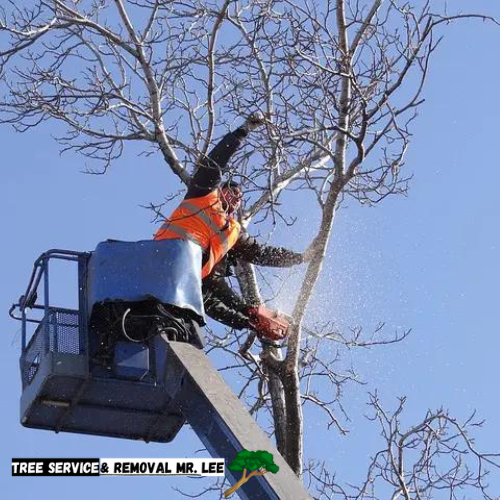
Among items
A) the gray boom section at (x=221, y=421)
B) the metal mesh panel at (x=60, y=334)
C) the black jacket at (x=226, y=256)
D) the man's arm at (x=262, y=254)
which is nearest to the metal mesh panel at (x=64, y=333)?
the metal mesh panel at (x=60, y=334)

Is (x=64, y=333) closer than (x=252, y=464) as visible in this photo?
No

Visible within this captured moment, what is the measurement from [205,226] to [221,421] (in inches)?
92.4

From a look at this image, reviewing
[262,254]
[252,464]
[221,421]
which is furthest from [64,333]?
[252,464]

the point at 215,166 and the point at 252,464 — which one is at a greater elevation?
the point at 215,166

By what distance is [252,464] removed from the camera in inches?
274

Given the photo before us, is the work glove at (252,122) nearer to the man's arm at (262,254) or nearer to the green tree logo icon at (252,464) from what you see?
the man's arm at (262,254)

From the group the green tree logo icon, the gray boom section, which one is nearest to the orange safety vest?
the gray boom section

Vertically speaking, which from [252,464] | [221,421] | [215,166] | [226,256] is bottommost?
[252,464]

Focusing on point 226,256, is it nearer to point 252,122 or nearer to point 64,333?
point 252,122

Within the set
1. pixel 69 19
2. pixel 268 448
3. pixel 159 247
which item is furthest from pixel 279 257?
pixel 268 448

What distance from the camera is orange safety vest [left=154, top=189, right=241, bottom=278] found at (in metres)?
9.45

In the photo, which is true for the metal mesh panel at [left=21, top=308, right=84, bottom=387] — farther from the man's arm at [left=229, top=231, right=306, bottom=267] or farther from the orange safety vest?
the man's arm at [left=229, top=231, right=306, bottom=267]

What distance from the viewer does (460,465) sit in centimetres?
1034

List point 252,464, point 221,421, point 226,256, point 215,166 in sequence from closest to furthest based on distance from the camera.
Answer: point 252,464, point 221,421, point 215,166, point 226,256
